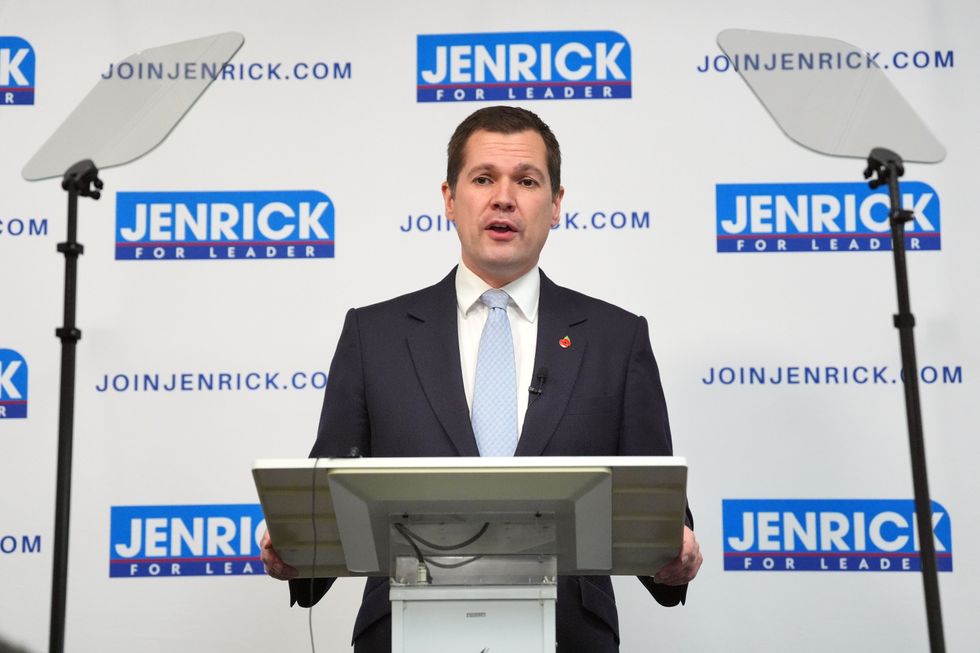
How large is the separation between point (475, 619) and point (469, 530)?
0.50 ft

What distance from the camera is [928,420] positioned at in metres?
3.65

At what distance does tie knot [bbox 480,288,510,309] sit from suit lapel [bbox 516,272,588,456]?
0.09 metres

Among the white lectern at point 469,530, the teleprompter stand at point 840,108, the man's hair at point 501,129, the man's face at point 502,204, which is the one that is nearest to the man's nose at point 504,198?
the man's face at point 502,204

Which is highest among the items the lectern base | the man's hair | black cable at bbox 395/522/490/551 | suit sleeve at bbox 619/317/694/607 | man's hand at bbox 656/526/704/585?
the man's hair

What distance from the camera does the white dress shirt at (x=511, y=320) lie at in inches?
108

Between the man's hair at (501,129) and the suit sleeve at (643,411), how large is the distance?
531 millimetres

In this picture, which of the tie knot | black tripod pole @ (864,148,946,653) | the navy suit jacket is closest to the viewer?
black tripod pole @ (864,148,946,653)

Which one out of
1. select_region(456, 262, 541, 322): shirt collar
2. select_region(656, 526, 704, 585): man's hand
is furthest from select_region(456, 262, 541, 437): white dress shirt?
select_region(656, 526, 704, 585): man's hand

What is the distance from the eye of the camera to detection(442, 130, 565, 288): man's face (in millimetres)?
2865

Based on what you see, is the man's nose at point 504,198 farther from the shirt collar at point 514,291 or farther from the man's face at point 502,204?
the shirt collar at point 514,291

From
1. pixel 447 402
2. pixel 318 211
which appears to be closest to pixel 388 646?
pixel 447 402

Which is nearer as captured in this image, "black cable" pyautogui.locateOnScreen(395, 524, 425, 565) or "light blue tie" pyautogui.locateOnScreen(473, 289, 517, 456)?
"black cable" pyautogui.locateOnScreen(395, 524, 425, 565)

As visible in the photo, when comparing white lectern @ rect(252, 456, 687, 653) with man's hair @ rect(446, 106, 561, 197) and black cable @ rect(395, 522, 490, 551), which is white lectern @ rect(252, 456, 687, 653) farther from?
man's hair @ rect(446, 106, 561, 197)

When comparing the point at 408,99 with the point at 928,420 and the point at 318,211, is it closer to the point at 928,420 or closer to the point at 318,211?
the point at 318,211
